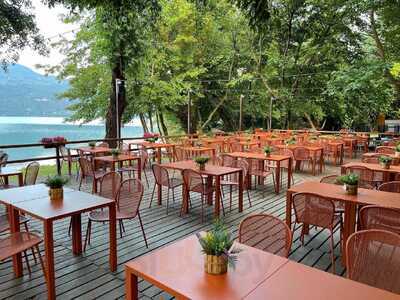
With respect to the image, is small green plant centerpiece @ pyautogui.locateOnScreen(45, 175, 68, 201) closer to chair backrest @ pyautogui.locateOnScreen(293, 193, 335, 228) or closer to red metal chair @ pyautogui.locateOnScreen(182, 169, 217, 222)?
red metal chair @ pyautogui.locateOnScreen(182, 169, 217, 222)

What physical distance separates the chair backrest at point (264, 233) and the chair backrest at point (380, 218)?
98 cm

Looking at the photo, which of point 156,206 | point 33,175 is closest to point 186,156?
point 156,206

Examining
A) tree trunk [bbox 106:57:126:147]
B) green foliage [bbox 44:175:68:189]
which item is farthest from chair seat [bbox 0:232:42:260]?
tree trunk [bbox 106:57:126:147]

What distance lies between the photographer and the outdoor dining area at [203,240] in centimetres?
170

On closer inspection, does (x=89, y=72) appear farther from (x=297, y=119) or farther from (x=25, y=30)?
(x=297, y=119)

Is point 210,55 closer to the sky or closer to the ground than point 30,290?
closer to the sky

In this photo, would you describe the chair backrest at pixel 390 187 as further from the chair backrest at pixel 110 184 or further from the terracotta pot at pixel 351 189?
the chair backrest at pixel 110 184

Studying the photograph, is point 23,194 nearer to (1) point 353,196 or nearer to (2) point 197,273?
(2) point 197,273

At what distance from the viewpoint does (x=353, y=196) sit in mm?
3283

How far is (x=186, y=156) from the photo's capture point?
841 centimetres

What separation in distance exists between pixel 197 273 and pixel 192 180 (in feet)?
9.63

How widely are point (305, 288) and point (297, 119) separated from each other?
20.4m

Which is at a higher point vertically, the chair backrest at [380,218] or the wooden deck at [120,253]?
the chair backrest at [380,218]

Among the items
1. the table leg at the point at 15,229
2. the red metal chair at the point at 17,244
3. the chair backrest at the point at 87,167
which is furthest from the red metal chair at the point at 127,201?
the chair backrest at the point at 87,167
